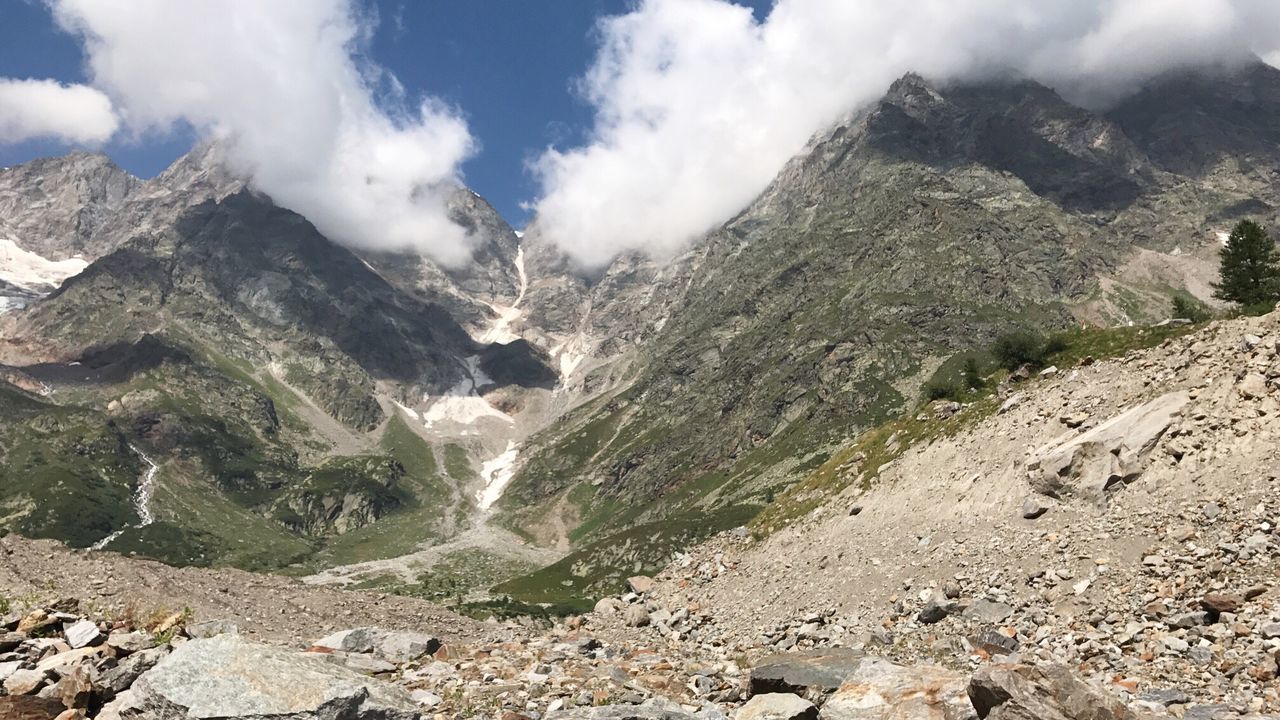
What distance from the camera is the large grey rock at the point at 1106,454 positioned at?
2534 cm

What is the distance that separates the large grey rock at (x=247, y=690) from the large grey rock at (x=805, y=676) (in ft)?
23.4

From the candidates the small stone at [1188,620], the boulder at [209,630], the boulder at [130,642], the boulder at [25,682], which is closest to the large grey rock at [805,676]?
the small stone at [1188,620]

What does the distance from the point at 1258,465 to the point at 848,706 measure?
18.5 meters

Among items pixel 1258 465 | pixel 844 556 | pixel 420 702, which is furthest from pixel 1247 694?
pixel 844 556

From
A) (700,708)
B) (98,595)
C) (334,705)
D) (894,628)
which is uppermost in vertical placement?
(98,595)

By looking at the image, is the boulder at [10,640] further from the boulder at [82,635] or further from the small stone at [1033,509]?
the small stone at [1033,509]

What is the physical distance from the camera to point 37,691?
11.8 meters

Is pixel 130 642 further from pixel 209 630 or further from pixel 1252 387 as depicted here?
pixel 1252 387

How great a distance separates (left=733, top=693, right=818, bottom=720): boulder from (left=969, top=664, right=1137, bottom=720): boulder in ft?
9.42

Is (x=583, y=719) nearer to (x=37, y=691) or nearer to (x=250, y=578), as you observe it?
(x=37, y=691)

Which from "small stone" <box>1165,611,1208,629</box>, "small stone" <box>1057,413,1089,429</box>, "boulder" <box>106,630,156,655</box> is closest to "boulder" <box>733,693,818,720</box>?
"small stone" <box>1165,611,1208,629</box>

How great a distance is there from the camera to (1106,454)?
26391mm

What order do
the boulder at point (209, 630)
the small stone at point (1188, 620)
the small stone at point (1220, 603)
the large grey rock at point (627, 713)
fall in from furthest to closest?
the boulder at point (209, 630) → the small stone at point (1188, 620) → the small stone at point (1220, 603) → the large grey rock at point (627, 713)

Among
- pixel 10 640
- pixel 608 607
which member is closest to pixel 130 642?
pixel 10 640
